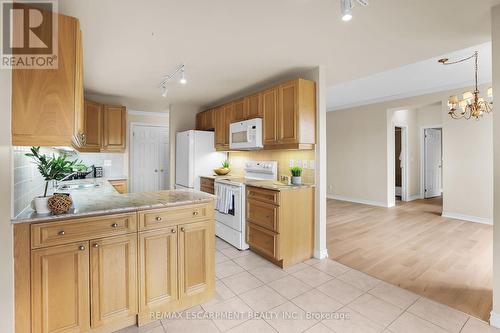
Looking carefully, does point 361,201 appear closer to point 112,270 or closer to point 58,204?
point 112,270

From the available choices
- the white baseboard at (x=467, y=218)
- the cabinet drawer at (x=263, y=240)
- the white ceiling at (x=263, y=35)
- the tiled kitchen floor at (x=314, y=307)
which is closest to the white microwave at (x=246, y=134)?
the white ceiling at (x=263, y=35)

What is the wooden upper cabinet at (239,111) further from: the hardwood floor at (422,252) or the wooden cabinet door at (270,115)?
the hardwood floor at (422,252)

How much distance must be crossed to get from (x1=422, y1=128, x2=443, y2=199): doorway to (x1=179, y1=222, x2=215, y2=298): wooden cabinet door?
7140 mm

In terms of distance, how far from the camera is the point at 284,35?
2.21 meters

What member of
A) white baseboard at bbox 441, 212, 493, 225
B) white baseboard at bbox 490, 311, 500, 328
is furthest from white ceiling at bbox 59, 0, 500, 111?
white baseboard at bbox 441, 212, 493, 225

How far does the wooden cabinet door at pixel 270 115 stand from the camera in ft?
10.5

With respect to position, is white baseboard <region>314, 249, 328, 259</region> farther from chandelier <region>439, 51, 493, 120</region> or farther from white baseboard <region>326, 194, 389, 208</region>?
white baseboard <region>326, 194, 389, 208</region>

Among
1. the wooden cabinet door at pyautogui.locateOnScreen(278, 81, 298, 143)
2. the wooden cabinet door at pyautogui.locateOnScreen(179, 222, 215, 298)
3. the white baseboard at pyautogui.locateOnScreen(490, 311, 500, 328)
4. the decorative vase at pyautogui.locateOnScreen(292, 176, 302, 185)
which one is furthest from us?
the decorative vase at pyautogui.locateOnScreen(292, 176, 302, 185)

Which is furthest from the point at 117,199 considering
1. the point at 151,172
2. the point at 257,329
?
the point at 151,172

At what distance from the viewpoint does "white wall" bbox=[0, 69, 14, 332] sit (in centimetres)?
122

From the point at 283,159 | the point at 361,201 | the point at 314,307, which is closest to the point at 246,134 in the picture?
the point at 283,159

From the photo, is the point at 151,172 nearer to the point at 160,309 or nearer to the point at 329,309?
the point at 160,309

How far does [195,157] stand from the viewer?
446cm

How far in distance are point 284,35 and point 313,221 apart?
215cm
